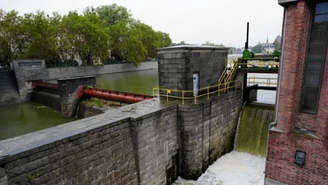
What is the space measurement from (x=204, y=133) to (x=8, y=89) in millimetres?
23441

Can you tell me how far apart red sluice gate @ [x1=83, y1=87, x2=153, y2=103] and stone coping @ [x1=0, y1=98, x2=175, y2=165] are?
4.81m

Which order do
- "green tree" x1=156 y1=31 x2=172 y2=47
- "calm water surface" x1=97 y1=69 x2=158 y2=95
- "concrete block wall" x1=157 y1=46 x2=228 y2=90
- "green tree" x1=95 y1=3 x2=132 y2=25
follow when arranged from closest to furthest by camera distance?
"concrete block wall" x1=157 y1=46 x2=228 y2=90
"calm water surface" x1=97 y1=69 x2=158 y2=95
"green tree" x1=95 y1=3 x2=132 y2=25
"green tree" x1=156 y1=31 x2=172 y2=47

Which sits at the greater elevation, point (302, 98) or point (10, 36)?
point (10, 36)

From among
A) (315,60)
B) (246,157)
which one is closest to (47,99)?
(246,157)

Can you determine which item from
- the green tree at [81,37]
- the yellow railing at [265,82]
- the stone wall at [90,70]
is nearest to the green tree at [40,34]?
the green tree at [81,37]

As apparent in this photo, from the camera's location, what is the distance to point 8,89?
2259 centimetres

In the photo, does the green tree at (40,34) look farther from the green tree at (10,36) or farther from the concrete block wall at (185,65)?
the concrete block wall at (185,65)

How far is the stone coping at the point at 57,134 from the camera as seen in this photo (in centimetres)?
479

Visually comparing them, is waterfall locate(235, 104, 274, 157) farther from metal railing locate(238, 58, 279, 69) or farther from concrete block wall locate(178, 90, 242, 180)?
metal railing locate(238, 58, 279, 69)

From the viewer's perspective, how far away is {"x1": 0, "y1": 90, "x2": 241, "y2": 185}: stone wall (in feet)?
16.5

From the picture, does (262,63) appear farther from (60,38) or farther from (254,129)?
(60,38)

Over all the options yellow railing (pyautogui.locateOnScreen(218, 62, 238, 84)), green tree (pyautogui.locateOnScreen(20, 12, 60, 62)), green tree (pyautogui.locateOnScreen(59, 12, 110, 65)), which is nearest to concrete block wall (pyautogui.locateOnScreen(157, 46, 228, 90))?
yellow railing (pyautogui.locateOnScreen(218, 62, 238, 84))

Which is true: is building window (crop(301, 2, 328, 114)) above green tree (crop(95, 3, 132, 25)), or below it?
below

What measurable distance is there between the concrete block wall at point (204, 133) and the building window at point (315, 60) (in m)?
4.21
